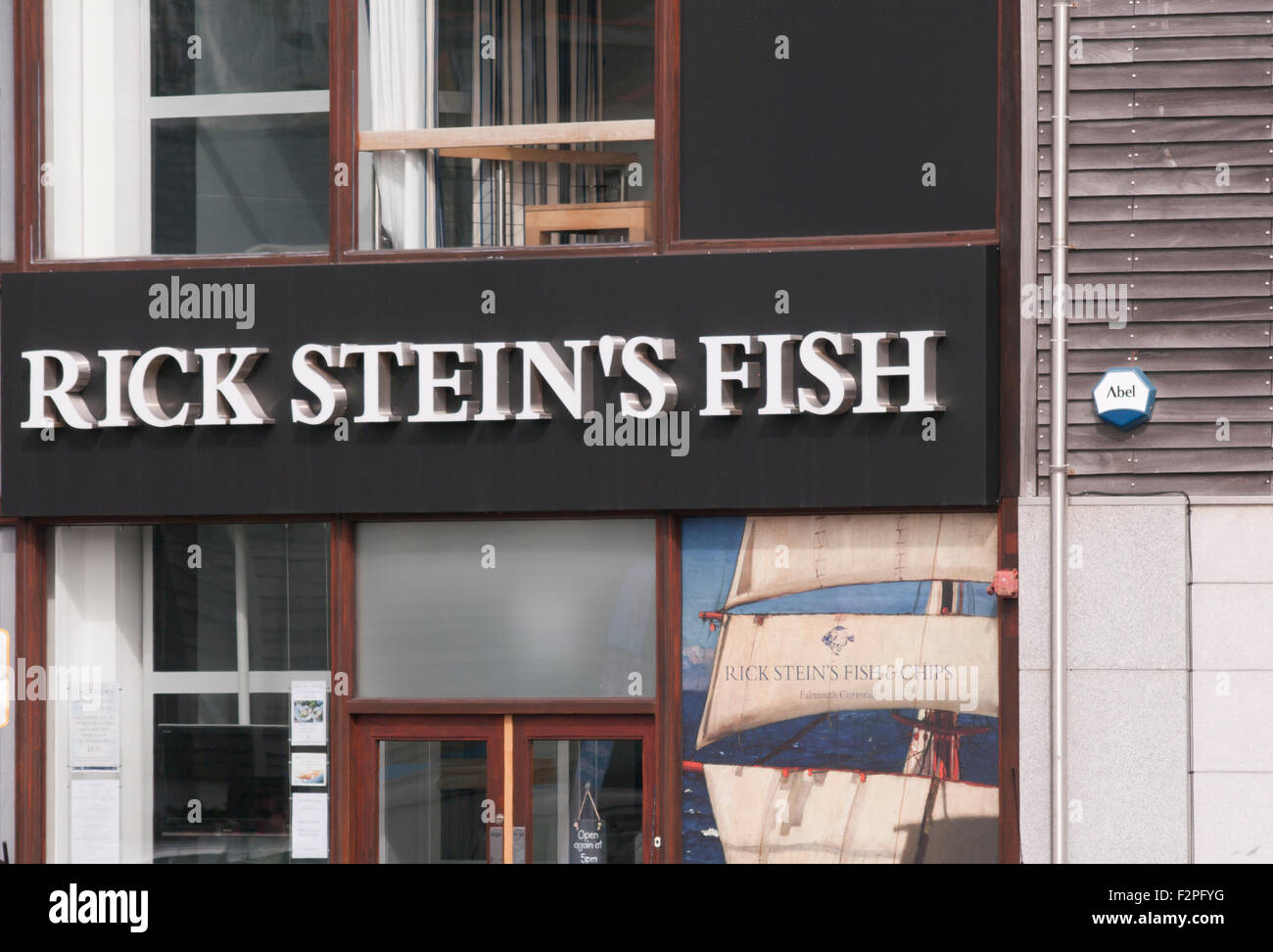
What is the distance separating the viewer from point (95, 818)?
824 centimetres

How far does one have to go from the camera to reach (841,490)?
764cm

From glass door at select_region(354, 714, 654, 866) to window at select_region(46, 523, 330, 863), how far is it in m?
0.56

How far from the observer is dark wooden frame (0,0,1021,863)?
25.0ft

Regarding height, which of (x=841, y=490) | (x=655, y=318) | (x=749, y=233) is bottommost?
(x=841, y=490)

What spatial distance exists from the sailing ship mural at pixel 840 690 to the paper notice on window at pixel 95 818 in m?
3.45

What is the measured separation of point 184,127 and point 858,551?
4890 millimetres

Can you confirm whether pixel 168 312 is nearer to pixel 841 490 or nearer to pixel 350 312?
pixel 350 312

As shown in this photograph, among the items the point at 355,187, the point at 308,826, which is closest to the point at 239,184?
the point at 355,187

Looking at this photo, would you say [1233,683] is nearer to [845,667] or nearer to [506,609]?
[845,667]

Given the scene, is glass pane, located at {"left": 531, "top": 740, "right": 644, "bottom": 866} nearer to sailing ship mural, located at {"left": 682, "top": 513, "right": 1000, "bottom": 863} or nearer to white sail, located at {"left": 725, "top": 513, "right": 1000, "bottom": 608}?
sailing ship mural, located at {"left": 682, "top": 513, "right": 1000, "bottom": 863}

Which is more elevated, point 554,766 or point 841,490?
point 841,490

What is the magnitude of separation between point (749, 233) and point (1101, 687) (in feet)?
10.5

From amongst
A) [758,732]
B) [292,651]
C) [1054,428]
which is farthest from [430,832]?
[1054,428]

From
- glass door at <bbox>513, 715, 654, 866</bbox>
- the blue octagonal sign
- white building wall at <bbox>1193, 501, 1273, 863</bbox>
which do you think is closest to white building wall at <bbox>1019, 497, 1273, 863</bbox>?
white building wall at <bbox>1193, 501, 1273, 863</bbox>
